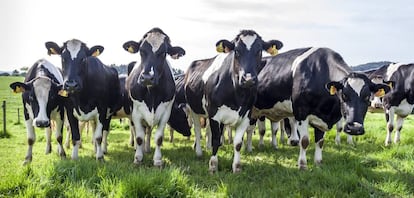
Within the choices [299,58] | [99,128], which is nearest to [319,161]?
[299,58]

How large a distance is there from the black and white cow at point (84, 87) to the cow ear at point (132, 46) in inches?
26.3

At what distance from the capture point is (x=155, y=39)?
766 centimetres

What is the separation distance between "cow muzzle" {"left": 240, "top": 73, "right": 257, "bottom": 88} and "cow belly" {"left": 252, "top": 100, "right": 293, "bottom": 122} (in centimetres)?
201

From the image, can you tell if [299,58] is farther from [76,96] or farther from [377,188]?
[76,96]

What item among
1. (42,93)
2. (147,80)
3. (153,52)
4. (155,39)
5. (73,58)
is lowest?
(42,93)

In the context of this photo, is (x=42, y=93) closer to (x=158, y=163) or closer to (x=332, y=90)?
(x=158, y=163)

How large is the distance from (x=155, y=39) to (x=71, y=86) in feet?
5.96

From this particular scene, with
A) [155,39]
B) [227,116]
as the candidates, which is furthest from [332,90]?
[155,39]

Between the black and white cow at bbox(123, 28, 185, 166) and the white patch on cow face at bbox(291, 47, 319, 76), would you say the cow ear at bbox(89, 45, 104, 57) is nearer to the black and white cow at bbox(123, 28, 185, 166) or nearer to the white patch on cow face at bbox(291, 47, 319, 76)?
the black and white cow at bbox(123, 28, 185, 166)

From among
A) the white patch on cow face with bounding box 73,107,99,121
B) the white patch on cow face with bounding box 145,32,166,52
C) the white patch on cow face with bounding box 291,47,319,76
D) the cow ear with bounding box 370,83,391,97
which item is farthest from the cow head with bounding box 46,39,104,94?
the cow ear with bounding box 370,83,391,97

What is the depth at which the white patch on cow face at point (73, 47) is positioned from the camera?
7.77m

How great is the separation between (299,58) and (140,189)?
15.7 ft

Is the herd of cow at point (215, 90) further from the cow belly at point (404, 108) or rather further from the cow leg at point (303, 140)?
the cow belly at point (404, 108)

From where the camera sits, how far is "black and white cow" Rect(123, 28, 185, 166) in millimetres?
7539
